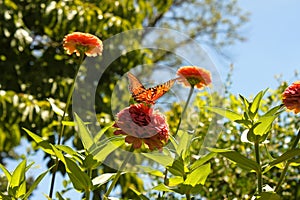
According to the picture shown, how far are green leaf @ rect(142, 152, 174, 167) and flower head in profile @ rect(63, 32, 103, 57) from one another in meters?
0.23

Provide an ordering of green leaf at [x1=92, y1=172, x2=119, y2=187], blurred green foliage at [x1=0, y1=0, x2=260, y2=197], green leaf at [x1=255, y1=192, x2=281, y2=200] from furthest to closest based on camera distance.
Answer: blurred green foliage at [x1=0, y1=0, x2=260, y2=197]
green leaf at [x1=92, y1=172, x2=119, y2=187]
green leaf at [x1=255, y1=192, x2=281, y2=200]

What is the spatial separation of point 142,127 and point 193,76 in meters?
0.17

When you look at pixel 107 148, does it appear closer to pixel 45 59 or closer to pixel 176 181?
pixel 176 181

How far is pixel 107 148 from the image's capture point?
66 cm

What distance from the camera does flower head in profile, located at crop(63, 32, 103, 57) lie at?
0.81 metres

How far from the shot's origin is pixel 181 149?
677mm

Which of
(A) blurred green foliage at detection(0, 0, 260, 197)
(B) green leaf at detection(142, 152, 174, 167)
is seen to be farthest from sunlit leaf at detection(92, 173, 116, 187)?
(A) blurred green foliage at detection(0, 0, 260, 197)

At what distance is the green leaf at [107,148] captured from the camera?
650 millimetres

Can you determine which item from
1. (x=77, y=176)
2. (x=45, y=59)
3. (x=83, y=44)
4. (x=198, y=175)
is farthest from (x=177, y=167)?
(x=45, y=59)

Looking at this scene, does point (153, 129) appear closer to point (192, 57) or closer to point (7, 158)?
point (192, 57)

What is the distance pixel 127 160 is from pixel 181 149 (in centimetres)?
7

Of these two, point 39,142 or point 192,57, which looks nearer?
point 39,142

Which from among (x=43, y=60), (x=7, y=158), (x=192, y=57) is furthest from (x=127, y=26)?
(x=192, y=57)

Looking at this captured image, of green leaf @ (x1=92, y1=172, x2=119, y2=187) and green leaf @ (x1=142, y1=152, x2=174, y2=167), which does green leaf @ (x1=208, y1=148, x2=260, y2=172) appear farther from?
green leaf @ (x1=92, y1=172, x2=119, y2=187)
